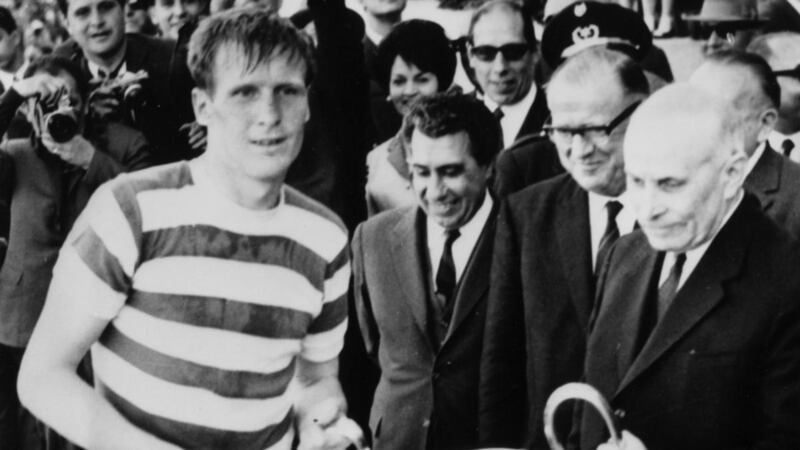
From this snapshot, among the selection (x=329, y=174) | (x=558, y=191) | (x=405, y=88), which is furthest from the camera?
(x=405, y=88)

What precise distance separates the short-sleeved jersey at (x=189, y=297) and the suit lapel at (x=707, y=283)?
1.00ft

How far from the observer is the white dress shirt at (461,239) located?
1425 millimetres

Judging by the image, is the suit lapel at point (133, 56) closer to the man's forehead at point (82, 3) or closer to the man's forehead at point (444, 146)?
the man's forehead at point (82, 3)

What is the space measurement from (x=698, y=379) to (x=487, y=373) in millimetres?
342

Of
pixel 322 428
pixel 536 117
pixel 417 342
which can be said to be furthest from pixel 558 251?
pixel 536 117

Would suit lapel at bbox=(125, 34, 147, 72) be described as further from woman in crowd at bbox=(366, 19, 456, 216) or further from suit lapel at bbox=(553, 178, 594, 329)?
suit lapel at bbox=(553, 178, 594, 329)

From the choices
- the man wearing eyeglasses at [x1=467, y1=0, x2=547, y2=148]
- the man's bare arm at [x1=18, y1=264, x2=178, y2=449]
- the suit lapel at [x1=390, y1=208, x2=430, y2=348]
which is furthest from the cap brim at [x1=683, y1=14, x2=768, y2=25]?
the man's bare arm at [x1=18, y1=264, x2=178, y2=449]

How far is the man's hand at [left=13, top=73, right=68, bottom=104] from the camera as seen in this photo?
1.58 m

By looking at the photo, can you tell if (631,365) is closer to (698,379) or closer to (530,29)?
(698,379)

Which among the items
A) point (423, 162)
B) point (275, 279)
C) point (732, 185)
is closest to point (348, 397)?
point (423, 162)

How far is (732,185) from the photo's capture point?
1.01 metres

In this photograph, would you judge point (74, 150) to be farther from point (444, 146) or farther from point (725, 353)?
point (725, 353)

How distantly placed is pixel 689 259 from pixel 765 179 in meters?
0.39

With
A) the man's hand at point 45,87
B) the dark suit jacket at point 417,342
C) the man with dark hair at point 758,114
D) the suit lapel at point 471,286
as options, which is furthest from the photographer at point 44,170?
the man with dark hair at point 758,114
